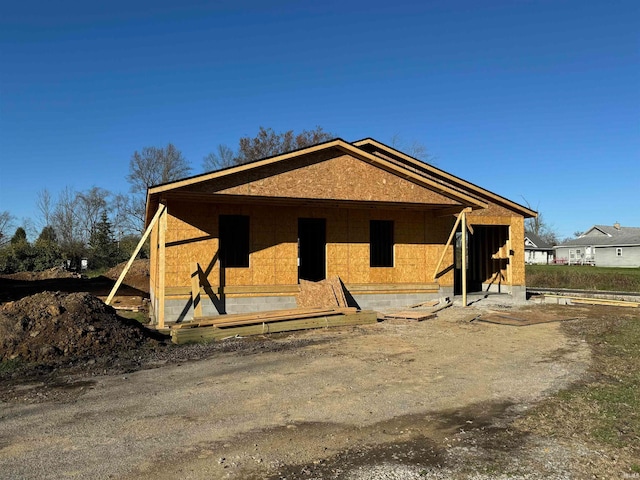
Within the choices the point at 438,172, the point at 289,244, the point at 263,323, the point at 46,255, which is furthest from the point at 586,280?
the point at 46,255

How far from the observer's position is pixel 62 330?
9586mm

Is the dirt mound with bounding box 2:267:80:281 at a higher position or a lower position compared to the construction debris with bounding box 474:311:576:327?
higher

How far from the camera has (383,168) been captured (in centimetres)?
1494

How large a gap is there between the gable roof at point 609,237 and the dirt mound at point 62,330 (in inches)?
2454

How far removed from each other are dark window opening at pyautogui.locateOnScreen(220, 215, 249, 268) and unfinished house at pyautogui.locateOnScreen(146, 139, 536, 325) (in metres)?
0.03

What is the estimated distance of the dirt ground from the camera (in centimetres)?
436

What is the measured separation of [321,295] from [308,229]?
3809mm

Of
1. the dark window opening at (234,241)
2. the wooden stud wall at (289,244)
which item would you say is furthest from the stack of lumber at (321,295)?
the dark window opening at (234,241)

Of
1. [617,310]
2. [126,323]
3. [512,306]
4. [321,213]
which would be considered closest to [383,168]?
[321,213]

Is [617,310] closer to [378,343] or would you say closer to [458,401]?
[378,343]

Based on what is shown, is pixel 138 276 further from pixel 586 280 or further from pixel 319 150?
pixel 586 280

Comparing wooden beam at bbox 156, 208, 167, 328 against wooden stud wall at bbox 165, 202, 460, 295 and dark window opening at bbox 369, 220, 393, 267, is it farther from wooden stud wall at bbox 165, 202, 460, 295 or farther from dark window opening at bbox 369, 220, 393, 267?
dark window opening at bbox 369, 220, 393, 267

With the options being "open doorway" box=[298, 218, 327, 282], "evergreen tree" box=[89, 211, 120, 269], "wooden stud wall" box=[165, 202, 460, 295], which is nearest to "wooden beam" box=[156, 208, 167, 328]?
"wooden stud wall" box=[165, 202, 460, 295]

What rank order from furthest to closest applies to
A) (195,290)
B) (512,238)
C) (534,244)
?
(534,244) → (512,238) → (195,290)
